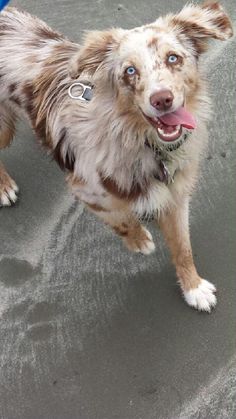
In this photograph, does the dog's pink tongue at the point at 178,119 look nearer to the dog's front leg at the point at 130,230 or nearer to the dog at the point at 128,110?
the dog at the point at 128,110

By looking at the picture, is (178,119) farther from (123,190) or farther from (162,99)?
(123,190)

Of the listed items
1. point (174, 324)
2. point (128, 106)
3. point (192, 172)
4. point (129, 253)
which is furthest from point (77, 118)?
point (174, 324)

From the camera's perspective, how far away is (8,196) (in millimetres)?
3967

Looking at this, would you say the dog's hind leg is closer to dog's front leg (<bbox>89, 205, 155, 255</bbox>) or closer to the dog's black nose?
dog's front leg (<bbox>89, 205, 155, 255</bbox>)

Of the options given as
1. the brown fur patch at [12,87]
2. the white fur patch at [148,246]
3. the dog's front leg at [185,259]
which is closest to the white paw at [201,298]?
the dog's front leg at [185,259]

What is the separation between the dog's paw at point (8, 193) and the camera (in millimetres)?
3953

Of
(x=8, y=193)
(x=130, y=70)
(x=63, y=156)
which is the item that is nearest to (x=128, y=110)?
(x=130, y=70)

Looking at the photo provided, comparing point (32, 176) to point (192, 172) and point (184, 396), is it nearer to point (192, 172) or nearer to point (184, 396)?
point (192, 172)

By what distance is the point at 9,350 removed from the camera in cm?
320

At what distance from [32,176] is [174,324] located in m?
1.57

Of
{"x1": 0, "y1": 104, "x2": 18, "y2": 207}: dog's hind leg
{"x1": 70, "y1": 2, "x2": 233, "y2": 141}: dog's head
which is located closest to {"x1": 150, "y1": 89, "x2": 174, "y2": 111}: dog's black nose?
{"x1": 70, "y1": 2, "x2": 233, "y2": 141}: dog's head

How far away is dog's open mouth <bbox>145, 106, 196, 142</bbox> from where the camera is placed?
2.42 meters

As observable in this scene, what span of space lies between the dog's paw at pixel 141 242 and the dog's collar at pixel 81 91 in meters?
0.89

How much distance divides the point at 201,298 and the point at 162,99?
1.33m
